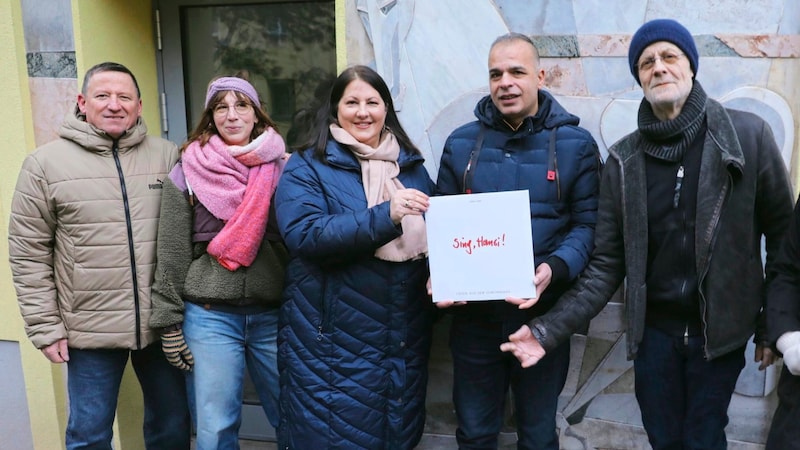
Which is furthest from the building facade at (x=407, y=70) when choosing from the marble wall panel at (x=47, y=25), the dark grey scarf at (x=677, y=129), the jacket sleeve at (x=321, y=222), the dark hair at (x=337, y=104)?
the jacket sleeve at (x=321, y=222)

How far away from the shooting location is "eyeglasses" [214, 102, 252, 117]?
8.94ft

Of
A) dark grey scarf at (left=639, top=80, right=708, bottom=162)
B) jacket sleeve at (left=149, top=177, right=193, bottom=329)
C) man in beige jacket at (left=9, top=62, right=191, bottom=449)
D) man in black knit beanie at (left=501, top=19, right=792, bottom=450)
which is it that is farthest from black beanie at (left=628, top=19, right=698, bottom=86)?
man in beige jacket at (left=9, top=62, right=191, bottom=449)

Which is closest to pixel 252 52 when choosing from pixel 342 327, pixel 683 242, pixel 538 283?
pixel 342 327

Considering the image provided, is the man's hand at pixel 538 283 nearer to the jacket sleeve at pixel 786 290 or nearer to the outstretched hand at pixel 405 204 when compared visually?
the outstretched hand at pixel 405 204

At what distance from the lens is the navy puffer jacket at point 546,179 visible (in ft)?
8.38

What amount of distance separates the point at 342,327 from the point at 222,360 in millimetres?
601

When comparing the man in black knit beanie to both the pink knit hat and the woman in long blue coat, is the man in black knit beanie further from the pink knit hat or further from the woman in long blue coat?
the pink knit hat

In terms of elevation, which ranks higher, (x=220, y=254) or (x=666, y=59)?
(x=666, y=59)

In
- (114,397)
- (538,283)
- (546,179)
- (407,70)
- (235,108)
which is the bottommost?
(114,397)

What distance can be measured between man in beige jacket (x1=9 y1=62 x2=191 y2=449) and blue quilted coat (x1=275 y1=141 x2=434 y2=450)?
0.67 metres

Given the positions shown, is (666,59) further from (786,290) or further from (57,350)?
(57,350)

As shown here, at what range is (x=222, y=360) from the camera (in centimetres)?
275

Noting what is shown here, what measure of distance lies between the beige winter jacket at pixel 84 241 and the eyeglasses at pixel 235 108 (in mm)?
382

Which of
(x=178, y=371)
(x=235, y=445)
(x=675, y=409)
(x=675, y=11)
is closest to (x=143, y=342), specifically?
(x=178, y=371)
